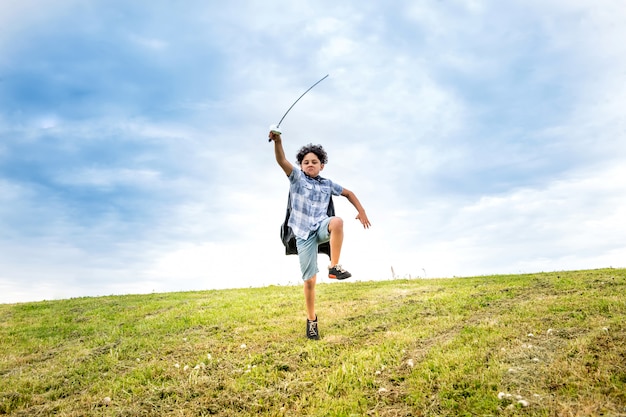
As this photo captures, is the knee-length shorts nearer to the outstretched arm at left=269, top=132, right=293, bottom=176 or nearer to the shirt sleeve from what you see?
the shirt sleeve

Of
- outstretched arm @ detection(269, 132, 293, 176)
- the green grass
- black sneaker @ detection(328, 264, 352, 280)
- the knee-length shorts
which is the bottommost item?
the green grass

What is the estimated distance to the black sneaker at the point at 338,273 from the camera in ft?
24.5

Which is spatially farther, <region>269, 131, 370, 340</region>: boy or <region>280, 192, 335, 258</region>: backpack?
<region>280, 192, 335, 258</region>: backpack

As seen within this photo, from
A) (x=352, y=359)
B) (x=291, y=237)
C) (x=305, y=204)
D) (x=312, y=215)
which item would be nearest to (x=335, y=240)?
(x=312, y=215)

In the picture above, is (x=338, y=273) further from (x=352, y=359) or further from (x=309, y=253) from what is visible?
(x=352, y=359)

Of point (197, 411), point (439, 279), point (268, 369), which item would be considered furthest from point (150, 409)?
point (439, 279)

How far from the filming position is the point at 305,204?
8.24 meters

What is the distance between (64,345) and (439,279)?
11592 millimetres

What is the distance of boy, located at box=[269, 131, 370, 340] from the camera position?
7768 millimetres

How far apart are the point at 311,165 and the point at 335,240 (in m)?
1.56

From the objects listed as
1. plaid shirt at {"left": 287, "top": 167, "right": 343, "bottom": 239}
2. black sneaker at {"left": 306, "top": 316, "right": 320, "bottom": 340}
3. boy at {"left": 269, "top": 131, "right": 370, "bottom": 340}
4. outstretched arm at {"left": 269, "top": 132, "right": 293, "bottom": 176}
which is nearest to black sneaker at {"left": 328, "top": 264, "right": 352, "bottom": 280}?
boy at {"left": 269, "top": 131, "right": 370, "bottom": 340}

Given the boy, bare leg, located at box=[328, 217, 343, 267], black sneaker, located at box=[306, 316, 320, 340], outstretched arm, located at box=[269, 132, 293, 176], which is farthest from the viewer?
black sneaker, located at box=[306, 316, 320, 340]

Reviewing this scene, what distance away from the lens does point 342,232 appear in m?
7.74

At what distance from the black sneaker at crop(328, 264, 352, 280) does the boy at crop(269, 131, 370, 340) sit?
2.3 inches
